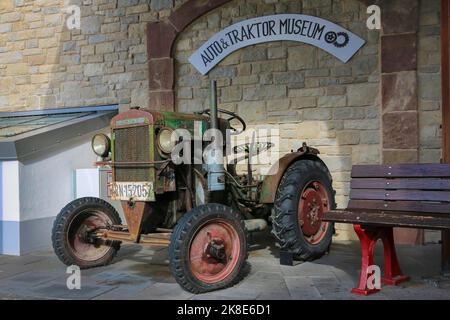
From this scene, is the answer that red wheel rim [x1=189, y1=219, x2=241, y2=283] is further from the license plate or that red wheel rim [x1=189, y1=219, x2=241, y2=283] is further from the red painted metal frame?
the red painted metal frame

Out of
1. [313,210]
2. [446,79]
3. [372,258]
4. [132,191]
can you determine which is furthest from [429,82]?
[132,191]

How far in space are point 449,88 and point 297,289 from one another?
2.43 m

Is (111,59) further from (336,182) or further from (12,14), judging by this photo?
(336,182)

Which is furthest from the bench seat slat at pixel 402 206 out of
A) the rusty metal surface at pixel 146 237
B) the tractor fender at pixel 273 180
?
the rusty metal surface at pixel 146 237

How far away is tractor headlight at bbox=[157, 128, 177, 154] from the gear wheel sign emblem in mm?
3489

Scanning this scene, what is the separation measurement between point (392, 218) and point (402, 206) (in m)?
0.46

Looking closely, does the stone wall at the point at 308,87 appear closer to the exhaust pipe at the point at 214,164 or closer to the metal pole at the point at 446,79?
the metal pole at the point at 446,79

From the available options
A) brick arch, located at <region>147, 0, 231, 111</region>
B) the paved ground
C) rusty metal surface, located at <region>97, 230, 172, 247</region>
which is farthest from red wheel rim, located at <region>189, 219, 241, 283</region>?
brick arch, located at <region>147, 0, 231, 111</region>

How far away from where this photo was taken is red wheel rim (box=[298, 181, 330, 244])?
17.8 ft

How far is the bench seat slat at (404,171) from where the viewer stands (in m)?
4.21

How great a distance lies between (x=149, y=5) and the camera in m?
8.18

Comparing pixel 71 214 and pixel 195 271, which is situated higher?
pixel 71 214

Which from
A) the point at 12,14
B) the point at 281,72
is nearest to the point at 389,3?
the point at 281,72

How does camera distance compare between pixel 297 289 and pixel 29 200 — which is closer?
pixel 297 289
